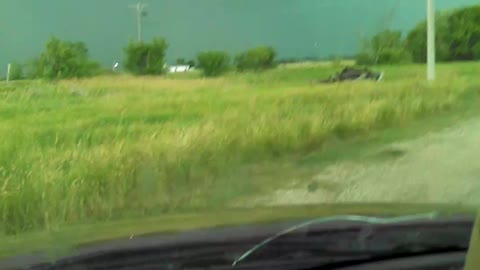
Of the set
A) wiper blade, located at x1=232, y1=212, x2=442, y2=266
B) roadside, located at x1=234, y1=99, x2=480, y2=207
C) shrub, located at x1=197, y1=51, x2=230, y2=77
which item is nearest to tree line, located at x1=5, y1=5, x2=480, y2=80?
shrub, located at x1=197, y1=51, x2=230, y2=77

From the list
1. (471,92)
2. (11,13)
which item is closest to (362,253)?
(11,13)

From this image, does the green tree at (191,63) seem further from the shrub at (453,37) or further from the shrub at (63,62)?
the shrub at (453,37)

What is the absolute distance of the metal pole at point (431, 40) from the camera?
4410 millimetres

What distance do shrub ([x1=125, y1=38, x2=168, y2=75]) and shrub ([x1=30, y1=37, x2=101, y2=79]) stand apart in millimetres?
163

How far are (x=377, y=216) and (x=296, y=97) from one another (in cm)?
210

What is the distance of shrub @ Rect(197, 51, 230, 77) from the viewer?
13.3 feet

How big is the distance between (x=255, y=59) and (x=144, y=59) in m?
0.59

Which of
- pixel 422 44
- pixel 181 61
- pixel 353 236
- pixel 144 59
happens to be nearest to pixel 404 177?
pixel 422 44

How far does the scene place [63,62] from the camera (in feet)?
12.2

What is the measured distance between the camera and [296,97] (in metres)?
4.16

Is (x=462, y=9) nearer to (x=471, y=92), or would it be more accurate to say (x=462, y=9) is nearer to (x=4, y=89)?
(x=471, y=92)

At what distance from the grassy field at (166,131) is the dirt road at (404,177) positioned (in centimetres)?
15

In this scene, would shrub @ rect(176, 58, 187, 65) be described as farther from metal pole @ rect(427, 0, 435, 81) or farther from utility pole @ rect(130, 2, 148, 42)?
metal pole @ rect(427, 0, 435, 81)

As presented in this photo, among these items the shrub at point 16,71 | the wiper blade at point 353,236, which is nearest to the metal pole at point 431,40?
the shrub at point 16,71
